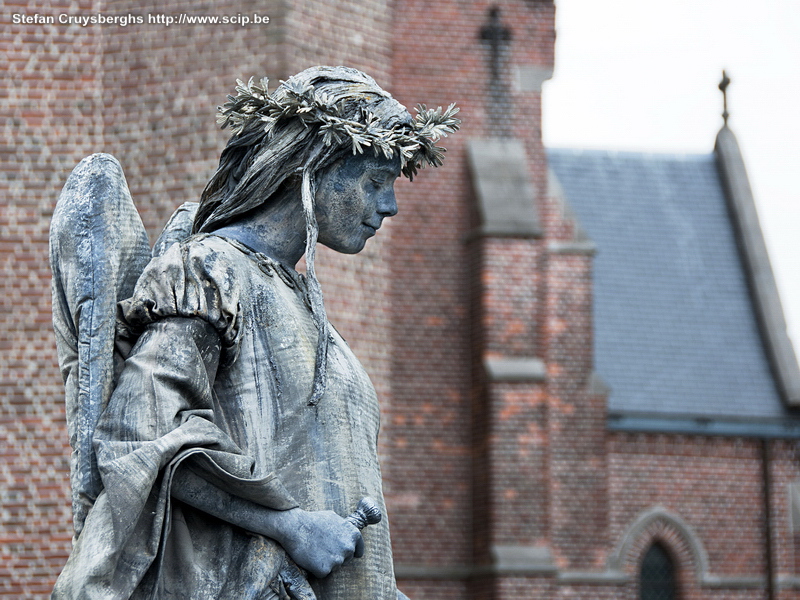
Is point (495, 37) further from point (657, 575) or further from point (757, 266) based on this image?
point (757, 266)

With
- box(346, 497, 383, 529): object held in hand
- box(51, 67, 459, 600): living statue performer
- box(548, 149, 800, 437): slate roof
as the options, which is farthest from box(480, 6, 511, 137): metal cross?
box(346, 497, 383, 529): object held in hand

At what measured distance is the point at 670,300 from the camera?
77.3 feet

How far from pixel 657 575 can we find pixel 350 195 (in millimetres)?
19956

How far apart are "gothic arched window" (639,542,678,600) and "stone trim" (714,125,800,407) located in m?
3.34

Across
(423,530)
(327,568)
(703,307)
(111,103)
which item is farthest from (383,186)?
(703,307)

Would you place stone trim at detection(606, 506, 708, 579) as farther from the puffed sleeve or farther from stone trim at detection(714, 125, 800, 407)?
the puffed sleeve

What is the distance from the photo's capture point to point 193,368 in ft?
7.25

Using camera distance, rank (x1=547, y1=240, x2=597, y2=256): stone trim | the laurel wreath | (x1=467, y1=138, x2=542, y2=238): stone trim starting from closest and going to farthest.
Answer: the laurel wreath
(x1=467, y1=138, x2=542, y2=238): stone trim
(x1=547, y1=240, x2=597, y2=256): stone trim

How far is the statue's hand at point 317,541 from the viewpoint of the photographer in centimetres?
220

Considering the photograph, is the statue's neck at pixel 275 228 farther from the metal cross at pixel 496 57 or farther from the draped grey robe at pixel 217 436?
the metal cross at pixel 496 57

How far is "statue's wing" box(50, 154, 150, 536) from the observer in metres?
2.19

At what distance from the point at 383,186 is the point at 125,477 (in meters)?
0.73

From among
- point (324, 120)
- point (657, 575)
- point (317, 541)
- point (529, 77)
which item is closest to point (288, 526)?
point (317, 541)

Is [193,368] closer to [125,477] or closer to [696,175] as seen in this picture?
[125,477]
